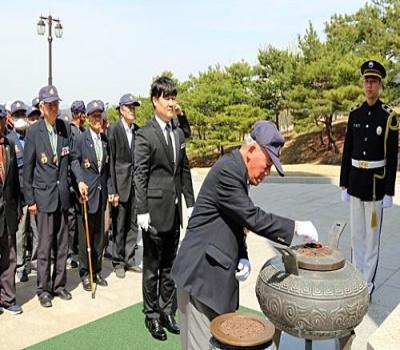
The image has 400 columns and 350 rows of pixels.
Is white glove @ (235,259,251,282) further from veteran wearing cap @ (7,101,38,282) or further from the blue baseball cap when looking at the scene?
the blue baseball cap

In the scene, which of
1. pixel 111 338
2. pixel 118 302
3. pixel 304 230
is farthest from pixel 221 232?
pixel 118 302

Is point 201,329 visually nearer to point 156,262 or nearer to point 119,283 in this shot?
point 156,262

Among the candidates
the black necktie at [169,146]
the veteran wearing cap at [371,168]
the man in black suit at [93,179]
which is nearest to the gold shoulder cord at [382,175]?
the veteran wearing cap at [371,168]

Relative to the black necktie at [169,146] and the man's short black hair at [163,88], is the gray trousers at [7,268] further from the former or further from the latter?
the man's short black hair at [163,88]

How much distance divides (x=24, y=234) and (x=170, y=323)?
231cm

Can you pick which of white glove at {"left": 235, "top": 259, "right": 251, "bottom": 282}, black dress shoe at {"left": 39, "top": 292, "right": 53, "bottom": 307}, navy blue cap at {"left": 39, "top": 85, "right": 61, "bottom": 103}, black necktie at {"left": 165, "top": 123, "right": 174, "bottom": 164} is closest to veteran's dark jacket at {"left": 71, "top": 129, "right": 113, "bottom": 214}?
navy blue cap at {"left": 39, "top": 85, "right": 61, "bottom": 103}

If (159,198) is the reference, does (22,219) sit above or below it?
below

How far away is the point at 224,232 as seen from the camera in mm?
2578

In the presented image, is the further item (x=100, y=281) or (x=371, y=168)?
(x=100, y=281)

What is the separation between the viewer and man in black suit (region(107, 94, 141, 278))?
202 inches

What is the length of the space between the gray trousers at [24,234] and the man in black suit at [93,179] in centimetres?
82

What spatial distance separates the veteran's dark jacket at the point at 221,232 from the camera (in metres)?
2.48

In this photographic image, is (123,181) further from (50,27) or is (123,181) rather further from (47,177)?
(50,27)

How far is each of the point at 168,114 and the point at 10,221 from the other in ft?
5.61
